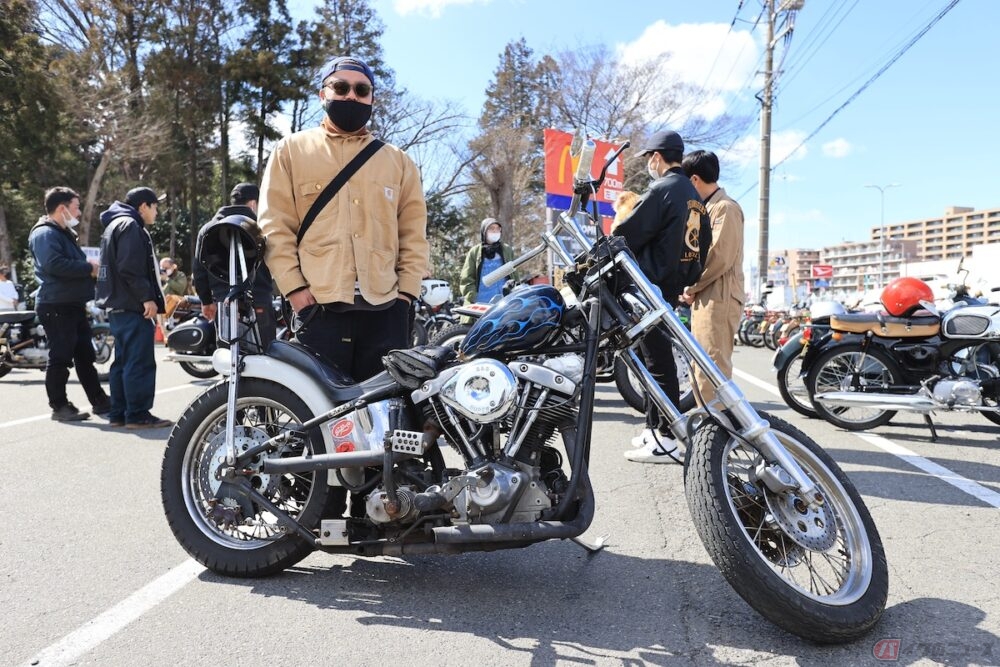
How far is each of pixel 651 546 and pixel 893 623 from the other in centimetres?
102

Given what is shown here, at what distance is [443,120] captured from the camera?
29062 millimetres

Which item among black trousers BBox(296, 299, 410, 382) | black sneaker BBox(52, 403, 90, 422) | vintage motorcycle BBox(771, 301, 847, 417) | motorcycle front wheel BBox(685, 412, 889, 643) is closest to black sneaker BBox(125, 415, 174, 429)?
black sneaker BBox(52, 403, 90, 422)

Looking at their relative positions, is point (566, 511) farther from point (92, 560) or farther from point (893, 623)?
point (92, 560)

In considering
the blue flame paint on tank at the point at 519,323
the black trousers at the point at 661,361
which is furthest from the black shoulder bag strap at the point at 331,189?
the black trousers at the point at 661,361

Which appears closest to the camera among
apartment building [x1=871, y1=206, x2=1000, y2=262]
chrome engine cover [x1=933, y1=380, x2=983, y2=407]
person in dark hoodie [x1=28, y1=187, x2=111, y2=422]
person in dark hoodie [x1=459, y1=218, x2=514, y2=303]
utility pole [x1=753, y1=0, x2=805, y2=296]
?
chrome engine cover [x1=933, y1=380, x2=983, y2=407]

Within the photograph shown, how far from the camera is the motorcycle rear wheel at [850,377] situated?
5754 millimetres

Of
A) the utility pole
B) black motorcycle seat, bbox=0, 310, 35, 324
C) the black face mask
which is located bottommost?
black motorcycle seat, bbox=0, 310, 35, 324

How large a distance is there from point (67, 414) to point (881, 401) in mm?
6788

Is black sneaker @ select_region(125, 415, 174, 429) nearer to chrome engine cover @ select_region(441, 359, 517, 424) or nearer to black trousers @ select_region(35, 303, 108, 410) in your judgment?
black trousers @ select_region(35, 303, 108, 410)

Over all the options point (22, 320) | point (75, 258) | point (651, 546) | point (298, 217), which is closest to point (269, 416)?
point (298, 217)

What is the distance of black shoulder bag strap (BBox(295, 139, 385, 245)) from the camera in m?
2.99

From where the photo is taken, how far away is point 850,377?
19.3 ft

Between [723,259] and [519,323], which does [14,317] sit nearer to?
[723,259]
